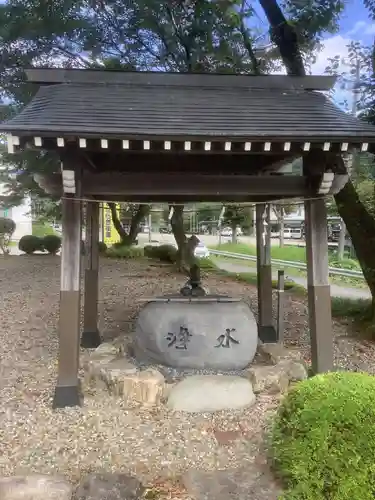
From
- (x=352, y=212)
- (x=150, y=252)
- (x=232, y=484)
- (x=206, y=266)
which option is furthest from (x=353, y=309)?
(x=150, y=252)

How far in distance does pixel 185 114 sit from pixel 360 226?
411 centimetres

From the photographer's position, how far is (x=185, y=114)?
16.4ft

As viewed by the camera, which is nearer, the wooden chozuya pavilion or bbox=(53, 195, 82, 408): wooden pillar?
the wooden chozuya pavilion

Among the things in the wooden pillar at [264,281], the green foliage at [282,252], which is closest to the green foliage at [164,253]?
the wooden pillar at [264,281]

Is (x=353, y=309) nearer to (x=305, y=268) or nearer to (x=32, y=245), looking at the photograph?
(x=305, y=268)

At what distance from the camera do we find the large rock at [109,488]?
9.87 ft

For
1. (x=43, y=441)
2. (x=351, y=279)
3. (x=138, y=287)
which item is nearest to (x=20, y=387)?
(x=43, y=441)

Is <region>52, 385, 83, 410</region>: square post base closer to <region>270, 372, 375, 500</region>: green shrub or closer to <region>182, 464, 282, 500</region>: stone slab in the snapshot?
<region>182, 464, 282, 500</region>: stone slab

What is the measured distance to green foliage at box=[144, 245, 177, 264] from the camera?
56.0 feet

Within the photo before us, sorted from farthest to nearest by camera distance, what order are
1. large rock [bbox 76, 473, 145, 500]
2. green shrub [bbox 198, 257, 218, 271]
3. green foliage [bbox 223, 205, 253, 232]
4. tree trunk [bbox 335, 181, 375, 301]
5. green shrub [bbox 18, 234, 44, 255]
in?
green foliage [bbox 223, 205, 253, 232] < green shrub [bbox 18, 234, 44, 255] < green shrub [bbox 198, 257, 218, 271] < tree trunk [bbox 335, 181, 375, 301] < large rock [bbox 76, 473, 145, 500]

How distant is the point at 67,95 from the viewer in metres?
5.45

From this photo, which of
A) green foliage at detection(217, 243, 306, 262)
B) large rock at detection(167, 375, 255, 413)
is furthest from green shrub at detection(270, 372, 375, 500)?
green foliage at detection(217, 243, 306, 262)

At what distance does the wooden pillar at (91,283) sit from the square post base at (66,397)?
7.15 ft

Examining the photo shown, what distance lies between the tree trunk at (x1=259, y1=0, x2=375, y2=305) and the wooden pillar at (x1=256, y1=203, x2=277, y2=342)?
1530mm
